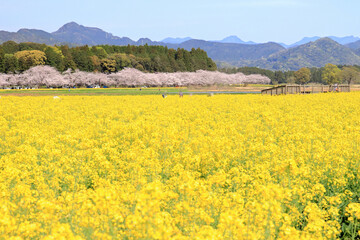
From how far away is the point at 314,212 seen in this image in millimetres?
5352

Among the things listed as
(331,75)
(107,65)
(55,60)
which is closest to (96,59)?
(107,65)

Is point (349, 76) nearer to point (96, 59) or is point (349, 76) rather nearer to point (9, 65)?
point (96, 59)

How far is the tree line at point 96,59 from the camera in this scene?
10100 cm

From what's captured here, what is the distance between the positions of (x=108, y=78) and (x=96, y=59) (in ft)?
37.0

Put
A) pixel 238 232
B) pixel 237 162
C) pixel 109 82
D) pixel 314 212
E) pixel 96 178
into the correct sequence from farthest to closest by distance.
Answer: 1. pixel 109 82
2. pixel 237 162
3. pixel 96 178
4. pixel 314 212
5. pixel 238 232

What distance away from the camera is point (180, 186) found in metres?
4.85

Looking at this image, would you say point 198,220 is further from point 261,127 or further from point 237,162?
point 261,127

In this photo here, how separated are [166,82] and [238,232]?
11280 cm

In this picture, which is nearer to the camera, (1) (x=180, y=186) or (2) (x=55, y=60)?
(1) (x=180, y=186)

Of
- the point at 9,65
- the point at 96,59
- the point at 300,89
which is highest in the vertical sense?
the point at 96,59

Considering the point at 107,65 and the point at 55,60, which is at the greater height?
the point at 55,60

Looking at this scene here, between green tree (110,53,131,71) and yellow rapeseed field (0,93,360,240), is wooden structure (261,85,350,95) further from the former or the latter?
green tree (110,53,131,71)

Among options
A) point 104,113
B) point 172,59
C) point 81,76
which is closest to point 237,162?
point 104,113

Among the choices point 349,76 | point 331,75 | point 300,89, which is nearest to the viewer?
point 300,89
